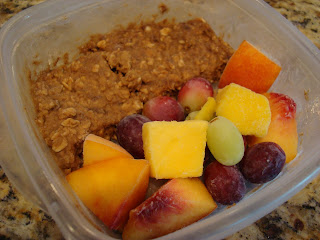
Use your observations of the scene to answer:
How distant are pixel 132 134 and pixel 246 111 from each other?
31cm

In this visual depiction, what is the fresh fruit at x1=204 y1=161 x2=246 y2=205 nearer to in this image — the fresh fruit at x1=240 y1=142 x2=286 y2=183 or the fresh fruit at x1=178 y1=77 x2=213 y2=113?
the fresh fruit at x1=240 y1=142 x2=286 y2=183

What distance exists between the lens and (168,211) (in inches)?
28.3

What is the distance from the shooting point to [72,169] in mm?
828

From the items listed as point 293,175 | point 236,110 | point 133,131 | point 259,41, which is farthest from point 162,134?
point 259,41

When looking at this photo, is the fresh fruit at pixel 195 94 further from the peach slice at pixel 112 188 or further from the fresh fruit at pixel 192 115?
the peach slice at pixel 112 188

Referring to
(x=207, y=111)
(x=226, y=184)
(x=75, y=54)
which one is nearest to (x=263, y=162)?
(x=226, y=184)

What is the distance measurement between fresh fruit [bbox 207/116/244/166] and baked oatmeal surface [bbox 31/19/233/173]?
0.86ft

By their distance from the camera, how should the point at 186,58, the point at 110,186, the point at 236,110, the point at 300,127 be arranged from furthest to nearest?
the point at 186,58
the point at 300,127
the point at 236,110
the point at 110,186

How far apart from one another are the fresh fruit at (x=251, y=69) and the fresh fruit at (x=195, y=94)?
4.4 inches

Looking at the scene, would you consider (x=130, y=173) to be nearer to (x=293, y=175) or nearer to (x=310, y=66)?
(x=293, y=175)

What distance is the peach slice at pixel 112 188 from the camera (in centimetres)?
73

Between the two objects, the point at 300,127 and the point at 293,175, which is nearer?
the point at 293,175

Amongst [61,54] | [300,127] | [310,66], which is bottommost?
[300,127]

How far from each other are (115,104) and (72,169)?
0.23m
